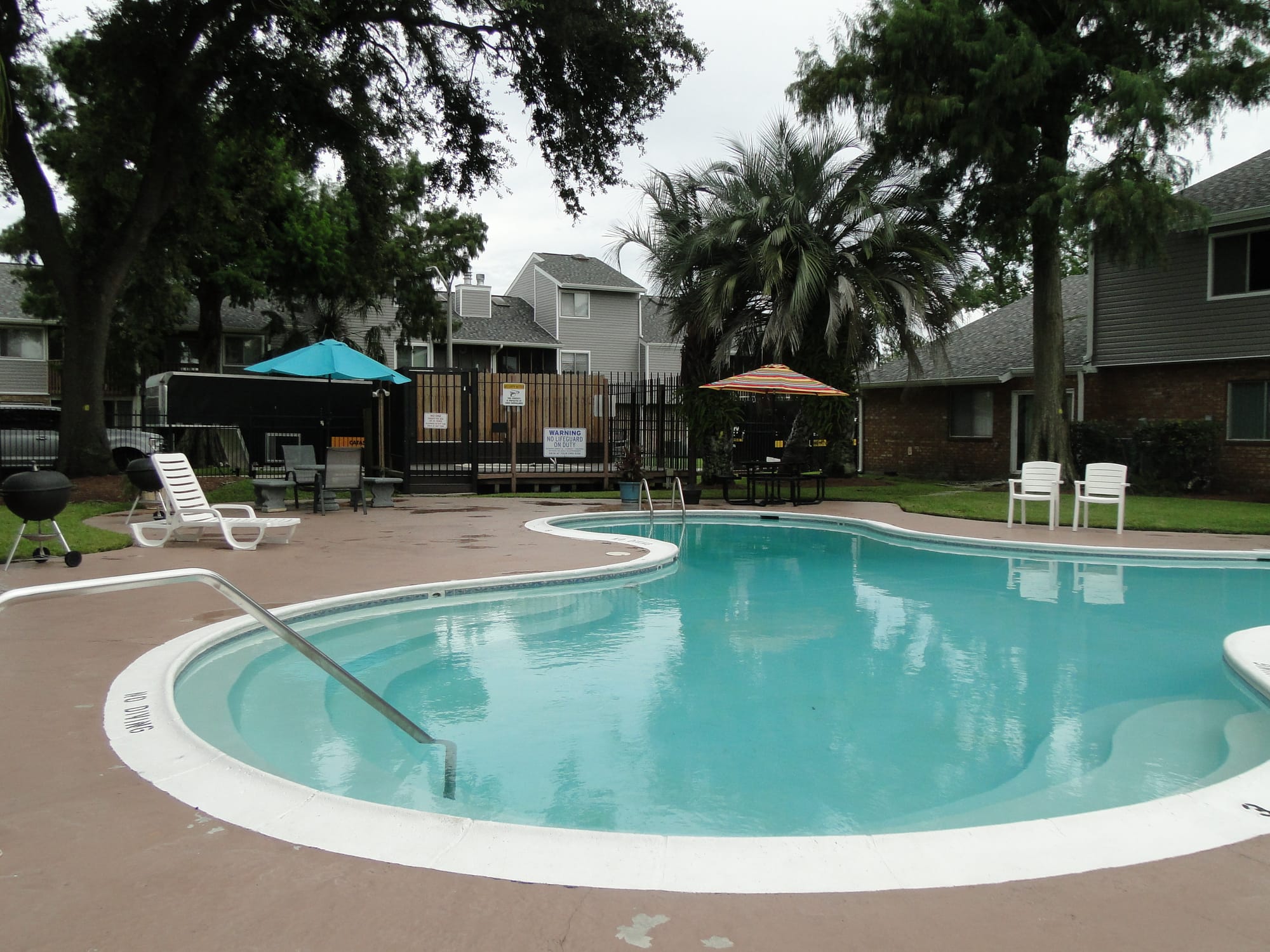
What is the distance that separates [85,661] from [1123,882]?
499 centimetres

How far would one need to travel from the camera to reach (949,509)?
1439 centimetres

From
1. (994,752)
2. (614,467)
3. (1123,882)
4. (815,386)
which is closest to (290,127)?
(614,467)

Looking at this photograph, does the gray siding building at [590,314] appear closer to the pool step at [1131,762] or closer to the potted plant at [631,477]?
the potted plant at [631,477]

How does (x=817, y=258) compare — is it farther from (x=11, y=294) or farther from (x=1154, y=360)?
(x=11, y=294)

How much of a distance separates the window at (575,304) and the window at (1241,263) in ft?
75.4

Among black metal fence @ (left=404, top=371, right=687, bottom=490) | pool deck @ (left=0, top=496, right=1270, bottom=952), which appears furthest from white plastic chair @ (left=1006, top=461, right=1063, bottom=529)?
pool deck @ (left=0, top=496, right=1270, bottom=952)

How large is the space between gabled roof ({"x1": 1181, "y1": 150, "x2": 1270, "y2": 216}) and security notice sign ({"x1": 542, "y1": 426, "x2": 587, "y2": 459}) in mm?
12282

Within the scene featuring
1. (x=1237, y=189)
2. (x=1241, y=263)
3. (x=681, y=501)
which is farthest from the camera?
(x=1237, y=189)

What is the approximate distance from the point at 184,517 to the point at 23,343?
2650cm

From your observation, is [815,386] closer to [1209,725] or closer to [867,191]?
[867,191]

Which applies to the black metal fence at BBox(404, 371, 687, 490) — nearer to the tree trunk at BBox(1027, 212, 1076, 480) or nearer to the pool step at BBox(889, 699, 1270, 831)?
the tree trunk at BBox(1027, 212, 1076, 480)

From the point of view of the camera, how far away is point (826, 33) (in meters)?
18.1

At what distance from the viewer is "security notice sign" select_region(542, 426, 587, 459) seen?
1819cm

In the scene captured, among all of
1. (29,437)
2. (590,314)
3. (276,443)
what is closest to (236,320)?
(276,443)
